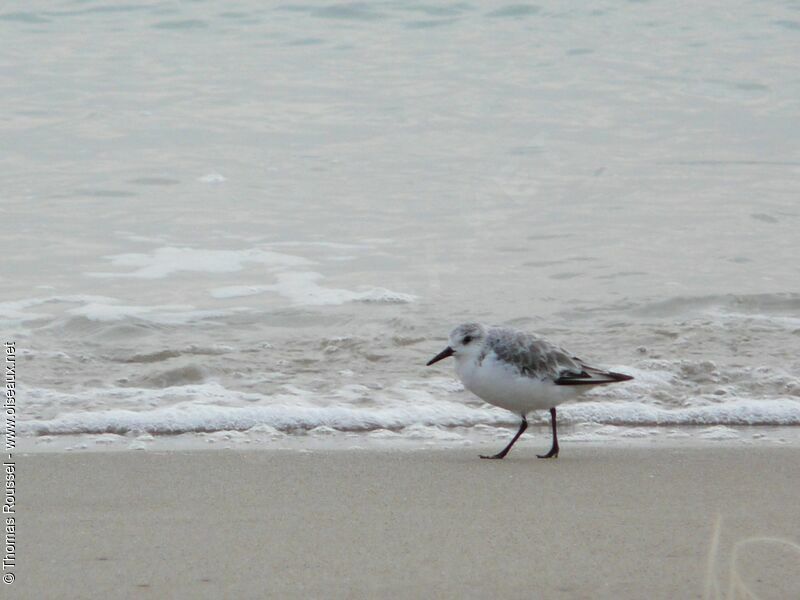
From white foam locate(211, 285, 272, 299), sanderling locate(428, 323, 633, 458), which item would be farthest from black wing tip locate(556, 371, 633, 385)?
white foam locate(211, 285, 272, 299)

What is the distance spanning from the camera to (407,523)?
Answer: 3.98 metres

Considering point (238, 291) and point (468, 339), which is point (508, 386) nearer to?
point (468, 339)

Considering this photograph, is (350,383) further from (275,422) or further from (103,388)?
(103,388)

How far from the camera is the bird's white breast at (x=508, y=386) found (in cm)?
500

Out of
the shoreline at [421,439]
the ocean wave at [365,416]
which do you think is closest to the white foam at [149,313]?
the ocean wave at [365,416]

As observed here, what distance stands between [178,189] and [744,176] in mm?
4932

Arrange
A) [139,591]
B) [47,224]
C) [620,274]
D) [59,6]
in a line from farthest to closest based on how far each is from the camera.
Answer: [59,6] < [47,224] < [620,274] < [139,591]

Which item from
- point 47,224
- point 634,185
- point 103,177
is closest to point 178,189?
point 103,177

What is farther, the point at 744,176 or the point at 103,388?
the point at 744,176

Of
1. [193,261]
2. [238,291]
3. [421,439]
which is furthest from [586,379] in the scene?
[193,261]

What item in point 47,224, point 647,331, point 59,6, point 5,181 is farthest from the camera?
point 59,6

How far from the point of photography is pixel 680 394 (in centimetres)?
611

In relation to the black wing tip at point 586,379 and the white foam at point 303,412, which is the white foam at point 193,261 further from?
the black wing tip at point 586,379

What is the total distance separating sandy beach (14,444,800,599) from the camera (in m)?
3.43
